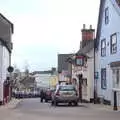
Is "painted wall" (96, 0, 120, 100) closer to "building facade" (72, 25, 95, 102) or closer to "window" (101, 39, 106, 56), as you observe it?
"window" (101, 39, 106, 56)

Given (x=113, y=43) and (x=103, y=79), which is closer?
(x=113, y=43)

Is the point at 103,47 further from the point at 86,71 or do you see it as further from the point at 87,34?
the point at 87,34

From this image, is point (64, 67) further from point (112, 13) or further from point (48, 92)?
point (112, 13)

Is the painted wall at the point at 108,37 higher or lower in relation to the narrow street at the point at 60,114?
higher

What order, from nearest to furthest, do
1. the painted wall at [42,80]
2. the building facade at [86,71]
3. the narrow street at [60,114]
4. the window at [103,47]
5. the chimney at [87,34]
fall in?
1. the narrow street at [60,114]
2. the window at [103,47]
3. the building facade at [86,71]
4. the chimney at [87,34]
5. the painted wall at [42,80]

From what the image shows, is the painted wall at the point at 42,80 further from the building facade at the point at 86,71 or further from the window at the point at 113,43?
the window at the point at 113,43

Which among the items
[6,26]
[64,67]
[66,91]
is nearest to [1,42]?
[66,91]

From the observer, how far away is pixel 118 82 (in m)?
34.7

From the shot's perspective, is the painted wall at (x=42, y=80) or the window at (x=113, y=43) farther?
the painted wall at (x=42, y=80)

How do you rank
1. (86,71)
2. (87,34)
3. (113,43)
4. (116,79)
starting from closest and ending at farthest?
(116,79) < (113,43) < (86,71) < (87,34)

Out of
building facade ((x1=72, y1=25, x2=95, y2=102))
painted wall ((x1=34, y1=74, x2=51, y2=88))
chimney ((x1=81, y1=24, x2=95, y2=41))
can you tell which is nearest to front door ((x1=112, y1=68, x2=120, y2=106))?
building facade ((x1=72, y1=25, x2=95, y2=102))

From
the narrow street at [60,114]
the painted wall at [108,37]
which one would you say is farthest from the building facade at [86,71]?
the narrow street at [60,114]

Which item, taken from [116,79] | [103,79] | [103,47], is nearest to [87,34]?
[103,47]

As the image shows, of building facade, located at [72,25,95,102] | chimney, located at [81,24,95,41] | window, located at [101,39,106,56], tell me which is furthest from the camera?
chimney, located at [81,24,95,41]
